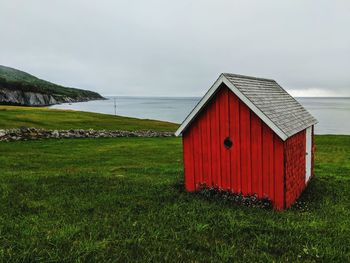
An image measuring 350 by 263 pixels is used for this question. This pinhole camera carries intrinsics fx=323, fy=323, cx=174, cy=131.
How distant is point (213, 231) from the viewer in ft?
26.2

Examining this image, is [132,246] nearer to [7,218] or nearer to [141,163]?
[7,218]

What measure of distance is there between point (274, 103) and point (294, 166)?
2.48 meters

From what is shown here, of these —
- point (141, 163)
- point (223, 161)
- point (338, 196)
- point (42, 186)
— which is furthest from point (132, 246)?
point (141, 163)

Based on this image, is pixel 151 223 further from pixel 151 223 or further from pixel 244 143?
pixel 244 143

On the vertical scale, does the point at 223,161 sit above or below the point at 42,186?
above

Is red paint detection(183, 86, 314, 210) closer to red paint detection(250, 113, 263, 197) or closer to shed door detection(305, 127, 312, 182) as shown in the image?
red paint detection(250, 113, 263, 197)

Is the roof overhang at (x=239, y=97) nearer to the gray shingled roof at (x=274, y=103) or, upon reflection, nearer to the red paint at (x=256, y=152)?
the gray shingled roof at (x=274, y=103)

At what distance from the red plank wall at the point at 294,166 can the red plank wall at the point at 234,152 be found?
451mm

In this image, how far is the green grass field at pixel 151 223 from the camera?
6.71 metres

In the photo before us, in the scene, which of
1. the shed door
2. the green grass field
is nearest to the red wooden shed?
the green grass field

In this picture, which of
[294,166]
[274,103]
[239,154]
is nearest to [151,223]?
[239,154]

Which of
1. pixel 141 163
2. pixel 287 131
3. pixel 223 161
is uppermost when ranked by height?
pixel 287 131

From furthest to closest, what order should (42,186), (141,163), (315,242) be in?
1. (141,163)
2. (42,186)
3. (315,242)

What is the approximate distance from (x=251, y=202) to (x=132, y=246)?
5205 mm
